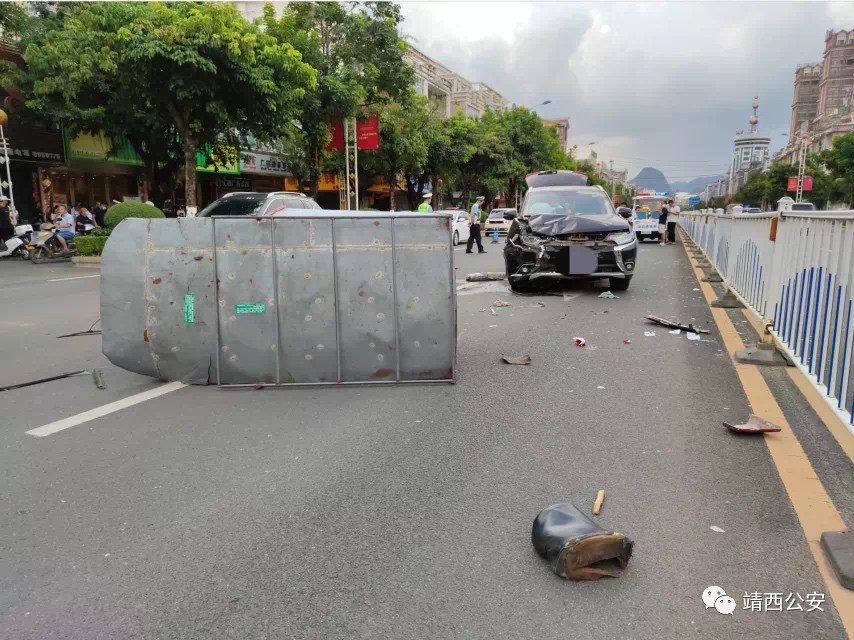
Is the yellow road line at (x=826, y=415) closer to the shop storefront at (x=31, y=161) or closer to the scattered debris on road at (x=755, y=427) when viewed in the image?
the scattered debris on road at (x=755, y=427)

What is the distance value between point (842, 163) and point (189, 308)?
220 ft

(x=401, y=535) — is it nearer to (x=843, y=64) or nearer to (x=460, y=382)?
(x=460, y=382)

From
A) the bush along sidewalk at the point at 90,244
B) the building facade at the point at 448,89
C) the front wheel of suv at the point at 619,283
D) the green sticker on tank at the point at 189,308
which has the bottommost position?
the front wheel of suv at the point at 619,283

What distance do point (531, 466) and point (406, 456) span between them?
76 centimetres

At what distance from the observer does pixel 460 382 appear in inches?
224

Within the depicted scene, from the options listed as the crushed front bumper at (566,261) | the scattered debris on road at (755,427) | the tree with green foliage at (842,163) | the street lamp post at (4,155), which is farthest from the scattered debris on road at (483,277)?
the tree with green foliage at (842,163)

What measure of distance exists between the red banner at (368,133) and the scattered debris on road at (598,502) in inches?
1098

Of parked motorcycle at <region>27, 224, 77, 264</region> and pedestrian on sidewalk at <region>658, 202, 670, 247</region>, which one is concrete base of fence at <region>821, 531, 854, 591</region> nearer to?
parked motorcycle at <region>27, 224, 77, 264</region>

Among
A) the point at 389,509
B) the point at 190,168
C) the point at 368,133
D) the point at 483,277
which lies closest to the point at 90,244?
the point at 190,168

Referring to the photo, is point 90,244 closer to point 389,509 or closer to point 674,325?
point 674,325

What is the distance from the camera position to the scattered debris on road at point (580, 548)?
8.79 feet

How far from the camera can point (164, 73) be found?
18484 millimetres

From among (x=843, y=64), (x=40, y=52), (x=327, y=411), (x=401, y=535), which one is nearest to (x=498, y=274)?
(x=327, y=411)

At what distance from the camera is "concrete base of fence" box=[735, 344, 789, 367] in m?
6.12
